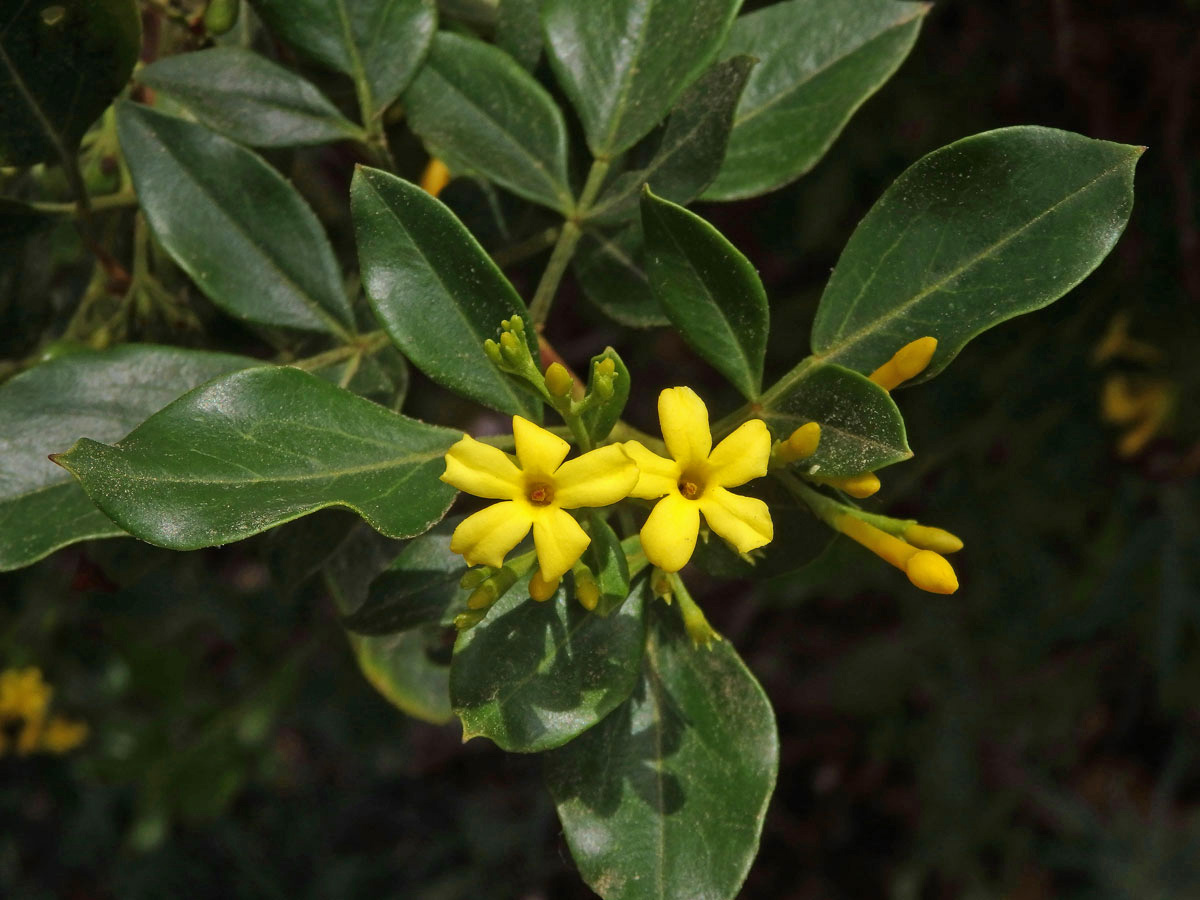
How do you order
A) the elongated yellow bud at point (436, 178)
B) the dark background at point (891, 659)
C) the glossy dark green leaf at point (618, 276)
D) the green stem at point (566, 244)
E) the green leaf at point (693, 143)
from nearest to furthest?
the green leaf at point (693, 143)
the green stem at point (566, 244)
the glossy dark green leaf at point (618, 276)
the elongated yellow bud at point (436, 178)
the dark background at point (891, 659)

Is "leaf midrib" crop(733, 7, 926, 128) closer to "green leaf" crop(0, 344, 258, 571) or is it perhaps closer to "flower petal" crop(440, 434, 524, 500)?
"flower petal" crop(440, 434, 524, 500)

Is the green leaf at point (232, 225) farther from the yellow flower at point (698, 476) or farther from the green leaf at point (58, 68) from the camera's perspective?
the yellow flower at point (698, 476)

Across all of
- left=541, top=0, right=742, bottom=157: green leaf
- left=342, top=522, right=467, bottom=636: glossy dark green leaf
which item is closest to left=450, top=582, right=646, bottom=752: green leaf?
left=342, top=522, right=467, bottom=636: glossy dark green leaf

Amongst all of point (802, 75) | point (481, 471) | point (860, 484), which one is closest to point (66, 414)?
point (481, 471)

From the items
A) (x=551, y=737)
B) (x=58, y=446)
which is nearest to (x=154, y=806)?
(x=58, y=446)

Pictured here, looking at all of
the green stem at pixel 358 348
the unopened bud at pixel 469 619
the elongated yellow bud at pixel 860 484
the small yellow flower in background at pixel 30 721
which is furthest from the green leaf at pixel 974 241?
the small yellow flower in background at pixel 30 721
